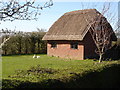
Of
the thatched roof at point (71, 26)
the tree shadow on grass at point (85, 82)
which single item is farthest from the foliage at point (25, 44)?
the tree shadow on grass at point (85, 82)

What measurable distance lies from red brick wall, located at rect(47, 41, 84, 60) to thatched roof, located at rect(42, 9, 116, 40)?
90 centimetres

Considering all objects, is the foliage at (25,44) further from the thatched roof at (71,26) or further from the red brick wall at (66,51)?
the red brick wall at (66,51)

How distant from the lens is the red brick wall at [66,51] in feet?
69.8

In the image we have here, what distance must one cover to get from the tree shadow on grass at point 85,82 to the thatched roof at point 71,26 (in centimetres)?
1074

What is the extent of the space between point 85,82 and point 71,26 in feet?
57.1

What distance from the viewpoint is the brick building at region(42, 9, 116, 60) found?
21188 mm

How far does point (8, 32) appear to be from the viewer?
13.3ft

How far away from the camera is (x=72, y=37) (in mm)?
21703

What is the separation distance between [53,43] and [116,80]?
15.4 m

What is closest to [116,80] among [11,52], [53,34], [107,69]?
[107,69]

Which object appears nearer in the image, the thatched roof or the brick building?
the brick building

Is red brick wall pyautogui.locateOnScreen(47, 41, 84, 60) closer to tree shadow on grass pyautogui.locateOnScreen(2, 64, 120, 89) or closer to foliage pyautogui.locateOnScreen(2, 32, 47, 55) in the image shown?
foliage pyautogui.locateOnScreen(2, 32, 47, 55)

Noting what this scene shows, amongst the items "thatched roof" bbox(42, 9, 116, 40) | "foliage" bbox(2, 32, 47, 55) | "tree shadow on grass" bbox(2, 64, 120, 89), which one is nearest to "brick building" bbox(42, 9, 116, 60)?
"thatched roof" bbox(42, 9, 116, 40)

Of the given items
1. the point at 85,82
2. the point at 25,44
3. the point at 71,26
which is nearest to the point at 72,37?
the point at 71,26
